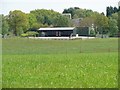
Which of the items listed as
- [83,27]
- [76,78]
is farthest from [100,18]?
[76,78]

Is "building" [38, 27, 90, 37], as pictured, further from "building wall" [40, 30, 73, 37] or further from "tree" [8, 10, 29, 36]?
"tree" [8, 10, 29, 36]

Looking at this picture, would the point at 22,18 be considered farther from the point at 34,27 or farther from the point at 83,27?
the point at 83,27

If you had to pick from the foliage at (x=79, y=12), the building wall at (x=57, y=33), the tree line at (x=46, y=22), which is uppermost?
the foliage at (x=79, y=12)

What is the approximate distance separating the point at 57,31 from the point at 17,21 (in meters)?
15.7

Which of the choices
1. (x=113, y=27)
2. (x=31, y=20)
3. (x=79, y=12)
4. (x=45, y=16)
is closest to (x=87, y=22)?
(x=45, y=16)

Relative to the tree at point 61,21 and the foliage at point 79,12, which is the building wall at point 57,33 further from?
the foliage at point 79,12

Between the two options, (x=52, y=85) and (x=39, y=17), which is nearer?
(x=52, y=85)

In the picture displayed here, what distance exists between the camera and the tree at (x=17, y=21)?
409ft

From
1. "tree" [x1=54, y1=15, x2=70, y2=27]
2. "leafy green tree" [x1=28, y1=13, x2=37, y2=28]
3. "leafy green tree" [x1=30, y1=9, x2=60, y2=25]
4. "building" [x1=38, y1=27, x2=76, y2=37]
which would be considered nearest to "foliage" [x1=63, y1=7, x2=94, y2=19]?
"leafy green tree" [x1=30, y1=9, x2=60, y2=25]

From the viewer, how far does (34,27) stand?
448 ft

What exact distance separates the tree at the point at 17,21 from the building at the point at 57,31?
23.4ft

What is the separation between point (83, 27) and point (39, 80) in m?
126

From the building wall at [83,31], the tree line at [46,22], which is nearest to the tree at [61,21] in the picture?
the tree line at [46,22]

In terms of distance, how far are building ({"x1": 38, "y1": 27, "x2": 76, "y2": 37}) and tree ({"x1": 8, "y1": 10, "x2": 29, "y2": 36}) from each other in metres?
7.14
